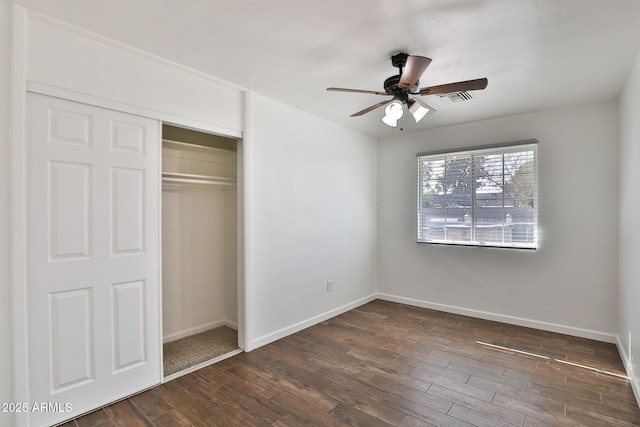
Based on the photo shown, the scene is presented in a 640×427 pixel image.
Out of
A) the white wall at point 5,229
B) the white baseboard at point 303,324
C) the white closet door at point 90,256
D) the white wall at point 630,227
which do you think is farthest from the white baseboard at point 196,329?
the white wall at point 630,227

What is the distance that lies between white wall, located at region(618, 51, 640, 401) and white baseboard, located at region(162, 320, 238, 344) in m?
3.75

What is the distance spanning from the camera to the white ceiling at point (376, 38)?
6.27 feet

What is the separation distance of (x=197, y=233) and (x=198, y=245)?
0.14m

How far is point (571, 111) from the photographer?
364 centimetres

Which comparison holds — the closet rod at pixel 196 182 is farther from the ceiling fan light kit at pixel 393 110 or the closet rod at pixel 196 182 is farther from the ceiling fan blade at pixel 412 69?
the ceiling fan blade at pixel 412 69

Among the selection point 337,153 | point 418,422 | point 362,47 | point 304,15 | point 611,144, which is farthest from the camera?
point 337,153

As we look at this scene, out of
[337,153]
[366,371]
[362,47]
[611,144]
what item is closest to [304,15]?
[362,47]

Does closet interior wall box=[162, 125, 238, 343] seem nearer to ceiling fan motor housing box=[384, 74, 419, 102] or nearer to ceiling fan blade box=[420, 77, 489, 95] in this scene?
ceiling fan motor housing box=[384, 74, 419, 102]

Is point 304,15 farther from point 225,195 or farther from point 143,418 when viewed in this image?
point 143,418

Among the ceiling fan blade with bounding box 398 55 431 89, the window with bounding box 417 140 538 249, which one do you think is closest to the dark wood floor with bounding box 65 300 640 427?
the window with bounding box 417 140 538 249

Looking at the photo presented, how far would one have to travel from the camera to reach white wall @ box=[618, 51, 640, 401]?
2508mm

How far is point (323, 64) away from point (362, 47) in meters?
0.40

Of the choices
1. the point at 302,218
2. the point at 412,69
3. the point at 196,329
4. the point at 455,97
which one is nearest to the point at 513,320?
the point at 455,97

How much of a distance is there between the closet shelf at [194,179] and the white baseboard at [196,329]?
64.2 inches
